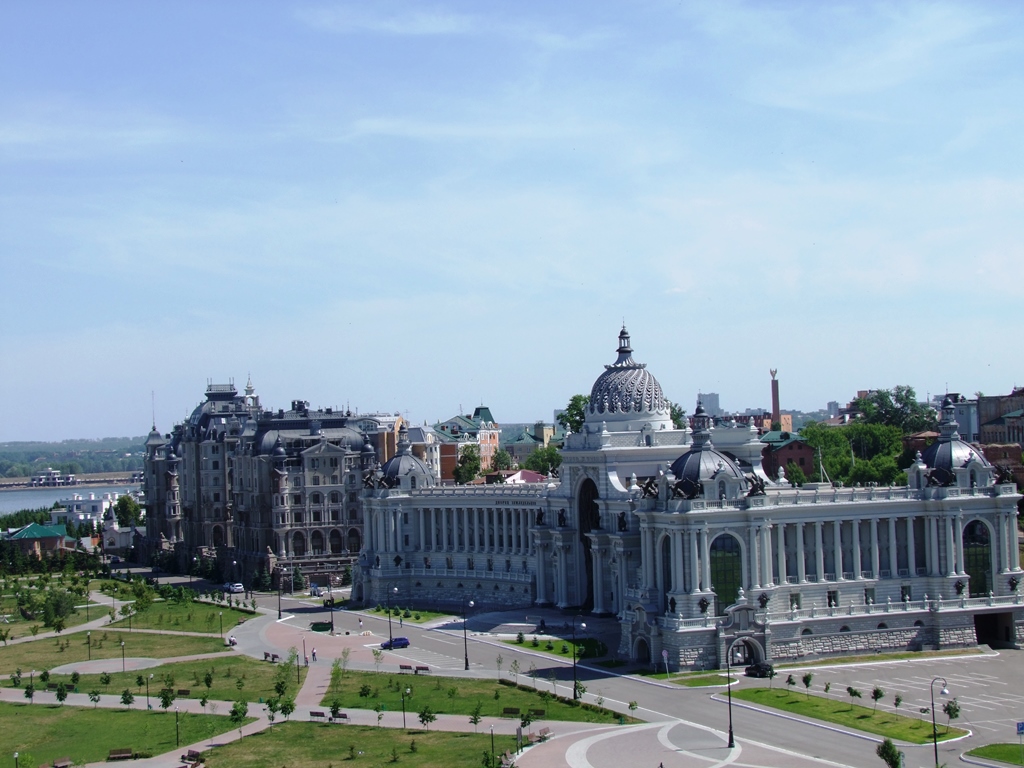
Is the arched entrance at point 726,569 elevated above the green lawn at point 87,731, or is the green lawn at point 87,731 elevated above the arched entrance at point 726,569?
the arched entrance at point 726,569

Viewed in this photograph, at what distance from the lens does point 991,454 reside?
524 ft

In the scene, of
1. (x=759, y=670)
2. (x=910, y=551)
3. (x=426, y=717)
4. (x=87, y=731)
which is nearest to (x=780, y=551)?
(x=910, y=551)

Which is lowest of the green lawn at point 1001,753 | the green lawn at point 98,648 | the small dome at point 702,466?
the green lawn at point 1001,753

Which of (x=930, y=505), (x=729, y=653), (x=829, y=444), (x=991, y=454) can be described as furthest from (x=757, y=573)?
(x=829, y=444)

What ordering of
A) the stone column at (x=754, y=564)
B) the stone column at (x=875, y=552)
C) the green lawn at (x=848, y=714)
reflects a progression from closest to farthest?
the green lawn at (x=848, y=714) < the stone column at (x=754, y=564) < the stone column at (x=875, y=552)

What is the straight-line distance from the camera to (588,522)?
121 metres

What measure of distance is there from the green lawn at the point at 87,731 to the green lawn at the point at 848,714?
105 feet

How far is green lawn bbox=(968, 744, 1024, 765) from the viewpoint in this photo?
69.1 meters

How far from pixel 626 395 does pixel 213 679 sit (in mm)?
41701

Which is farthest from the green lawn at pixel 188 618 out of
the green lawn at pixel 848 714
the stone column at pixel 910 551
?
the stone column at pixel 910 551

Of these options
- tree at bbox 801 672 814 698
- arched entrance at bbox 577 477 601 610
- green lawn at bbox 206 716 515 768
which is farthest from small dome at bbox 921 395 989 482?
green lawn at bbox 206 716 515 768

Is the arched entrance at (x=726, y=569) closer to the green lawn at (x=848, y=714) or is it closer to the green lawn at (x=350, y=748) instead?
the green lawn at (x=848, y=714)

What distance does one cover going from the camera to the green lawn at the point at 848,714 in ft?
246

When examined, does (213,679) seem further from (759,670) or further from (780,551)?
(780,551)
